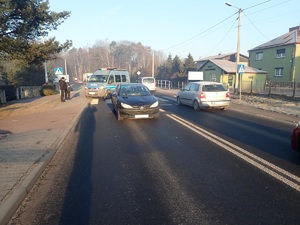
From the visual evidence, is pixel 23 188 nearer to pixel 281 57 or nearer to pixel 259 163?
pixel 259 163

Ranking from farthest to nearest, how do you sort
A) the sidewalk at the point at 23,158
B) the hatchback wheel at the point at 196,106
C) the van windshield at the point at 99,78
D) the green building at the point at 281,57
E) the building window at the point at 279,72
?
the building window at the point at 279,72 → the green building at the point at 281,57 → the van windshield at the point at 99,78 → the hatchback wheel at the point at 196,106 → the sidewalk at the point at 23,158

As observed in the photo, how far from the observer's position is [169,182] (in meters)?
4.52

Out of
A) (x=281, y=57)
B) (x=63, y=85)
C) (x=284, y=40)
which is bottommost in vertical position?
(x=63, y=85)

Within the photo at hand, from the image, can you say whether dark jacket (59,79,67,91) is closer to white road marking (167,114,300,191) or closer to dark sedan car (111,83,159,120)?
dark sedan car (111,83,159,120)

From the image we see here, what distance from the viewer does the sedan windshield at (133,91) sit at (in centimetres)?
1180

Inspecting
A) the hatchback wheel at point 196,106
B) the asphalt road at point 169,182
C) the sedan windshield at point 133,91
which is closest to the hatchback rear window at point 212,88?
the hatchback wheel at point 196,106

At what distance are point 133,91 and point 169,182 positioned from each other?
26.0 feet

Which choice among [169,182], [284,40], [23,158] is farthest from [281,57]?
[23,158]

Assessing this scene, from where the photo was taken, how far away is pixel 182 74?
163ft

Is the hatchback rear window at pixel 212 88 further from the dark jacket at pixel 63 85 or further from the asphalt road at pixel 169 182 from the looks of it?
the dark jacket at pixel 63 85

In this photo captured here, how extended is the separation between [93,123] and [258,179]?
7.37 m

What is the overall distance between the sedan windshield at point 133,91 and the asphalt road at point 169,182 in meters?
4.10

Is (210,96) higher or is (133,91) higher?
(133,91)

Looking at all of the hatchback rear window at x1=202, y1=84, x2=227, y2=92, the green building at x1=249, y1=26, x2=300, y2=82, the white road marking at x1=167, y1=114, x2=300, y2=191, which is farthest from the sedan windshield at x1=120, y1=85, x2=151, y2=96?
the green building at x1=249, y1=26, x2=300, y2=82
